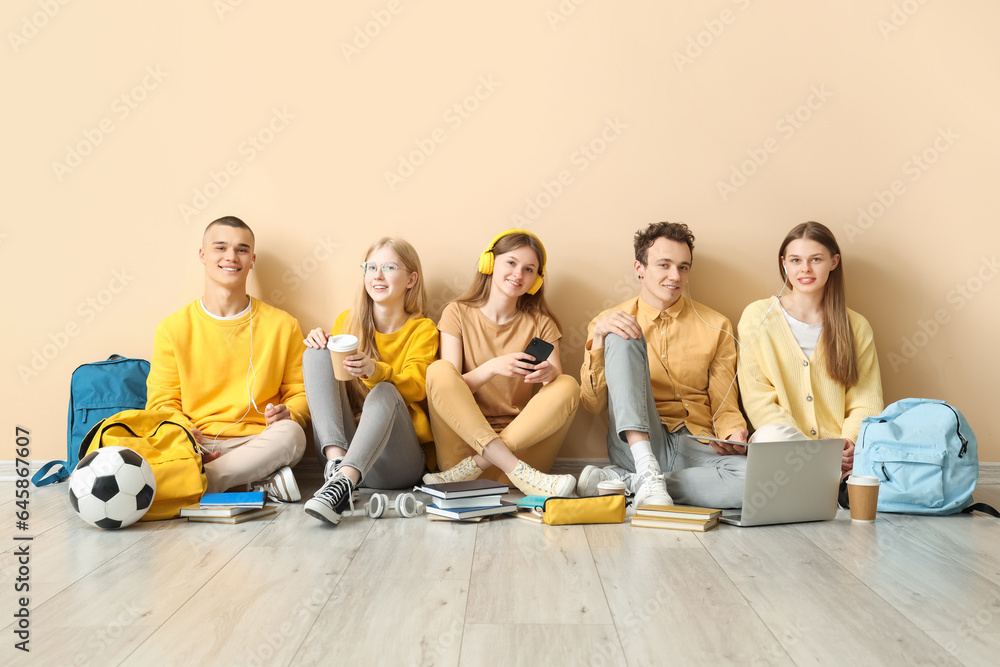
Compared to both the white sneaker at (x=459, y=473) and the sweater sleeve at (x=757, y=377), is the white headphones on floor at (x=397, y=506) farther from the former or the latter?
the sweater sleeve at (x=757, y=377)

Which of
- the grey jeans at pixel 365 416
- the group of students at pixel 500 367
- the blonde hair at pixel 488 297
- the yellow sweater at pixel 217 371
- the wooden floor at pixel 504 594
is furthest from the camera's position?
the blonde hair at pixel 488 297

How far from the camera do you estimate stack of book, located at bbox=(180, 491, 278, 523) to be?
206 centimetres

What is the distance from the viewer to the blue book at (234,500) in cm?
206

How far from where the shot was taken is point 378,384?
2.36 meters

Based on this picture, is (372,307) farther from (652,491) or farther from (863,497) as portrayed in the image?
(863,497)

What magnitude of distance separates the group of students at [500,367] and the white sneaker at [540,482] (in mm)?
118

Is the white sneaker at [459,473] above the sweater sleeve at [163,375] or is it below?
below

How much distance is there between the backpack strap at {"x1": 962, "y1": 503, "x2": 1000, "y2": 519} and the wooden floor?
20cm

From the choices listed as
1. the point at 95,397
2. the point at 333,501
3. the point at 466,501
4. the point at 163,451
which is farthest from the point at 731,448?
the point at 95,397

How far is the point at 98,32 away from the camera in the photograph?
2938 millimetres

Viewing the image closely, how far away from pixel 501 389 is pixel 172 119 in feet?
5.52

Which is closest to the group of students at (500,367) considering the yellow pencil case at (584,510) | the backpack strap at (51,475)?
the yellow pencil case at (584,510)

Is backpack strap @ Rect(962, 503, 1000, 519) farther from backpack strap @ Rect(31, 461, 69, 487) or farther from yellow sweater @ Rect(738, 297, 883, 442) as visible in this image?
backpack strap @ Rect(31, 461, 69, 487)

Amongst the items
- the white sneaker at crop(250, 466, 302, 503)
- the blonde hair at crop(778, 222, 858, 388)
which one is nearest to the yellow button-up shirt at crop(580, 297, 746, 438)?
the blonde hair at crop(778, 222, 858, 388)
